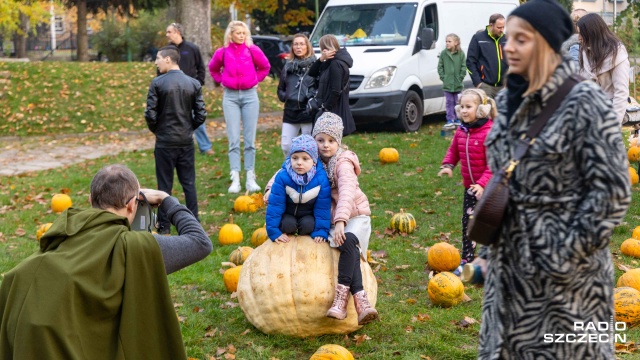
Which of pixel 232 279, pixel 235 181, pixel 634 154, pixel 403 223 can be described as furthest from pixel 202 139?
pixel 232 279

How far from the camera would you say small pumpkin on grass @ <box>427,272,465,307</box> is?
20.7ft

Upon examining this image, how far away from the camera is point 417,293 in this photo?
269 inches

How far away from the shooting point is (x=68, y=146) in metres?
16.9

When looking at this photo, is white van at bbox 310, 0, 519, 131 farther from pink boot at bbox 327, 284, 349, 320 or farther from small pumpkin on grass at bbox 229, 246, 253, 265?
pink boot at bbox 327, 284, 349, 320

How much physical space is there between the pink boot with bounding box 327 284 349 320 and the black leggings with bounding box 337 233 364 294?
0.04 meters

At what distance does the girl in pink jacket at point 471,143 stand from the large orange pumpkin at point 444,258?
192mm

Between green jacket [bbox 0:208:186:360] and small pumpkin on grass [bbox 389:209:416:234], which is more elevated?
green jacket [bbox 0:208:186:360]

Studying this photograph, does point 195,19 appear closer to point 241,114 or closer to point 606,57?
point 241,114

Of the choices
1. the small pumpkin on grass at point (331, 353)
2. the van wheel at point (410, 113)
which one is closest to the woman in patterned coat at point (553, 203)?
the small pumpkin on grass at point (331, 353)

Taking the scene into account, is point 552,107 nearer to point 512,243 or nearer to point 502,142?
point 502,142

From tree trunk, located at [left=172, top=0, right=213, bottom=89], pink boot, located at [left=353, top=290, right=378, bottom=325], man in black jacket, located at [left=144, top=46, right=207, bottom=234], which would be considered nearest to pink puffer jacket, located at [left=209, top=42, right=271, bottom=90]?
man in black jacket, located at [left=144, top=46, right=207, bottom=234]

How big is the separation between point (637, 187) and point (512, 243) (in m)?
7.63

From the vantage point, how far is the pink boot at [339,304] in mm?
5539

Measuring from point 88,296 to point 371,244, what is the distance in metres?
5.14
